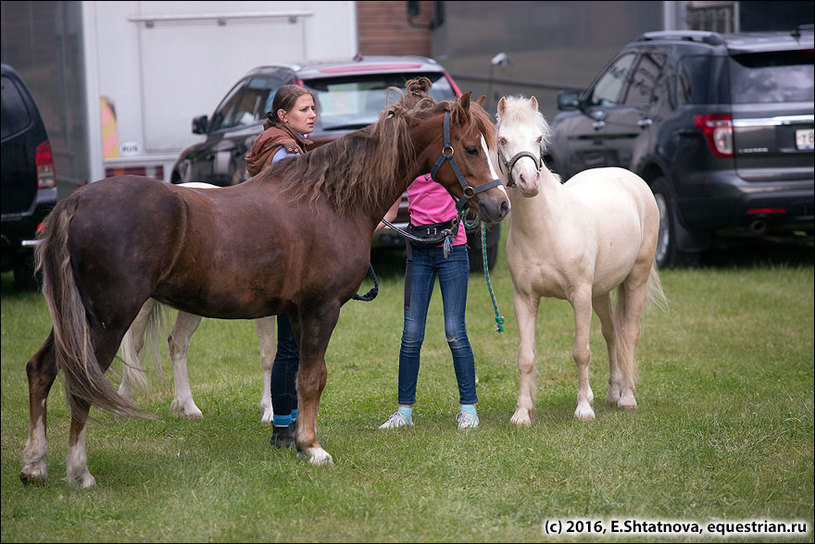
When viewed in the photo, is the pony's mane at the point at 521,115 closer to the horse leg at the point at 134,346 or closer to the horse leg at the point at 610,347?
the horse leg at the point at 610,347

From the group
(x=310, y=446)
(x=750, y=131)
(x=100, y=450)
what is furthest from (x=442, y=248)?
(x=750, y=131)

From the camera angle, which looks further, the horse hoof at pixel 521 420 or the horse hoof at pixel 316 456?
the horse hoof at pixel 521 420

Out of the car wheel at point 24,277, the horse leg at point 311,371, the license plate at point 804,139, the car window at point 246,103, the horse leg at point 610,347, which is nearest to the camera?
the horse leg at point 311,371

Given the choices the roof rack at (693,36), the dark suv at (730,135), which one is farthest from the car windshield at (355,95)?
the roof rack at (693,36)

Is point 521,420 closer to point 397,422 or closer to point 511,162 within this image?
point 397,422

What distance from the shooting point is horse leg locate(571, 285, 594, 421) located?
6051 mm

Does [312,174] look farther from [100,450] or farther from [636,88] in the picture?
[636,88]

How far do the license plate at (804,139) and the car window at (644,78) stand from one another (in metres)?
1.70

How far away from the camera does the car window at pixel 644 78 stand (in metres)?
11.4

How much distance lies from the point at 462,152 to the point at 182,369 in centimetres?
260

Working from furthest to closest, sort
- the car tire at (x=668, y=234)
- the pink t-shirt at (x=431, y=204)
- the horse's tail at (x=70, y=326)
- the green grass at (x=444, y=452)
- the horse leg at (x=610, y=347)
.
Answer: the car tire at (x=668, y=234)
the horse leg at (x=610, y=347)
the pink t-shirt at (x=431, y=204)
the horse's tail at (x=70, y=326)
the green grass at (x=444, y=452)

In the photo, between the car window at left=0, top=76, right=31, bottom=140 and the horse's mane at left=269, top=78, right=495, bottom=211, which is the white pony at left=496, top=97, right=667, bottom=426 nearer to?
the horse's mane at left=269, top=78, right=495, bottom=211

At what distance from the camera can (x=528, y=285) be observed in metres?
6.08

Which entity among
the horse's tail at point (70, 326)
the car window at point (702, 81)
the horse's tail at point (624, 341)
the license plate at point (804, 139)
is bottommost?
the horse's tail at point (624, 341)
